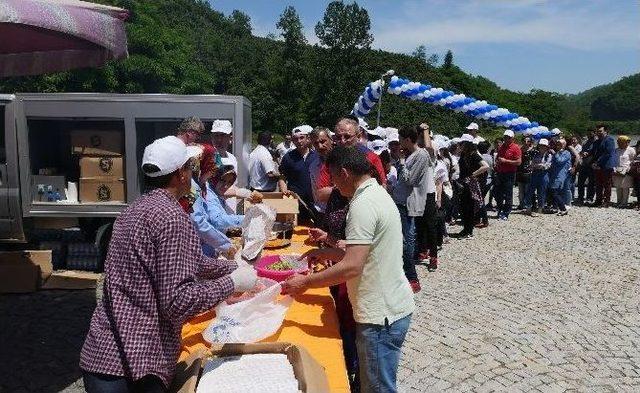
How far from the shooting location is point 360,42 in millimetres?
61781

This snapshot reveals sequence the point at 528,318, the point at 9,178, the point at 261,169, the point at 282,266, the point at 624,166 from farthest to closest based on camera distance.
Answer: the point at 624,166, the point at 261,169, the point at 9,178, the point at 528,318, the point at 282,266

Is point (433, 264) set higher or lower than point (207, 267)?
lower

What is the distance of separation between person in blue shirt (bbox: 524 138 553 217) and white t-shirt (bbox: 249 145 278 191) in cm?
719

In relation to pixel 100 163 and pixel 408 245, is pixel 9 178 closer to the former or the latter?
pixel 100 163

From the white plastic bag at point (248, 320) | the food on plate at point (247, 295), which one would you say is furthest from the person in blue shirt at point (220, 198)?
the white plastic bag at point (248, 320)

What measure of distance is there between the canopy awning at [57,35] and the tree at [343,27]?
58.7 metres

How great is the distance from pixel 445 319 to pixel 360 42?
59442 mm

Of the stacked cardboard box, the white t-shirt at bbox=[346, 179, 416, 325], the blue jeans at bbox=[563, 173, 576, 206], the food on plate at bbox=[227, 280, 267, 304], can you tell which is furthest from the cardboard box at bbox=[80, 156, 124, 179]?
the blue jeans at bbox=[563, 173, 576, 206]

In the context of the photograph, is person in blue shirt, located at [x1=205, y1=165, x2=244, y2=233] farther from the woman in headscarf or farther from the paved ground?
the woman in headscarf

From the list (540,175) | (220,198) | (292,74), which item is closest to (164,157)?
(220,198)

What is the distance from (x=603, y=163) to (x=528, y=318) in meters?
9.18

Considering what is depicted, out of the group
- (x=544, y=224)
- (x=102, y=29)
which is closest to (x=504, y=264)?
(x=544, y=224)

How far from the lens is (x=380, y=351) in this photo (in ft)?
8.96

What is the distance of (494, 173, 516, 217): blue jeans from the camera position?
11.4 meters
